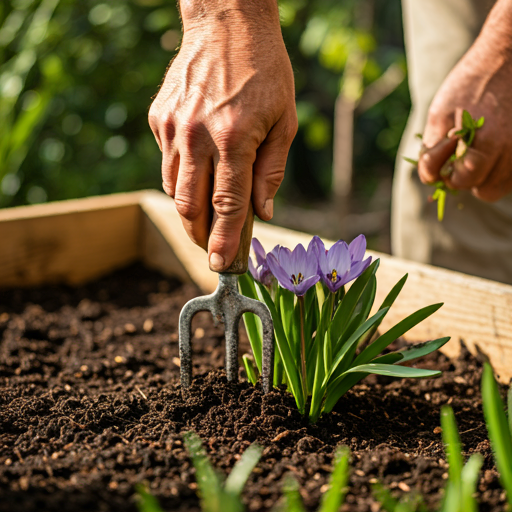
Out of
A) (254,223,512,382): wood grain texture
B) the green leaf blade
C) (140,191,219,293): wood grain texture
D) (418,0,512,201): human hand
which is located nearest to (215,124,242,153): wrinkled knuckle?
the green leaf blade

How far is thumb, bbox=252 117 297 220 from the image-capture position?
1.05 m

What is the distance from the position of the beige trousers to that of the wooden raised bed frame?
2.01 feet

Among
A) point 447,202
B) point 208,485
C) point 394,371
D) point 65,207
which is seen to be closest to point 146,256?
point 65,207

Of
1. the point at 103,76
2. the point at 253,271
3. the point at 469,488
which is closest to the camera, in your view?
the point at 469,488

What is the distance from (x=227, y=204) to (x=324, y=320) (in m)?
0.31

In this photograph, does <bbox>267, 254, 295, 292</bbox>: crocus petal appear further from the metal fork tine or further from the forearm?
the forearm

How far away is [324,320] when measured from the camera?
3.66ft

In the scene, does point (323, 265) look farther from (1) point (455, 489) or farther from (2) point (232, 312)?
(1) point (455, 489)

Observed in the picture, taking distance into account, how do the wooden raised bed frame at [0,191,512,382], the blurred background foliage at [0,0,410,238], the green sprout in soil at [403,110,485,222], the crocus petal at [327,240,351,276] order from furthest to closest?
the blurred background foliage at [0,0,410,238], the wooden raised bed frame at [0,191,512,382], the green sprout in soil at [403,110,485,222], the crocus petal at [327,240,351,276]

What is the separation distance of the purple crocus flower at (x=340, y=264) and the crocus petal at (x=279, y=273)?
68 mm

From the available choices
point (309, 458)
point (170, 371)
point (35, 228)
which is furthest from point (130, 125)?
point (309, 458)

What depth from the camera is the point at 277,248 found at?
1.10 m

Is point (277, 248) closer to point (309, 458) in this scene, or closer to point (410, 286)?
point (309, 458)

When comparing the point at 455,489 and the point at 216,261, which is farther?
the point at 216,261
